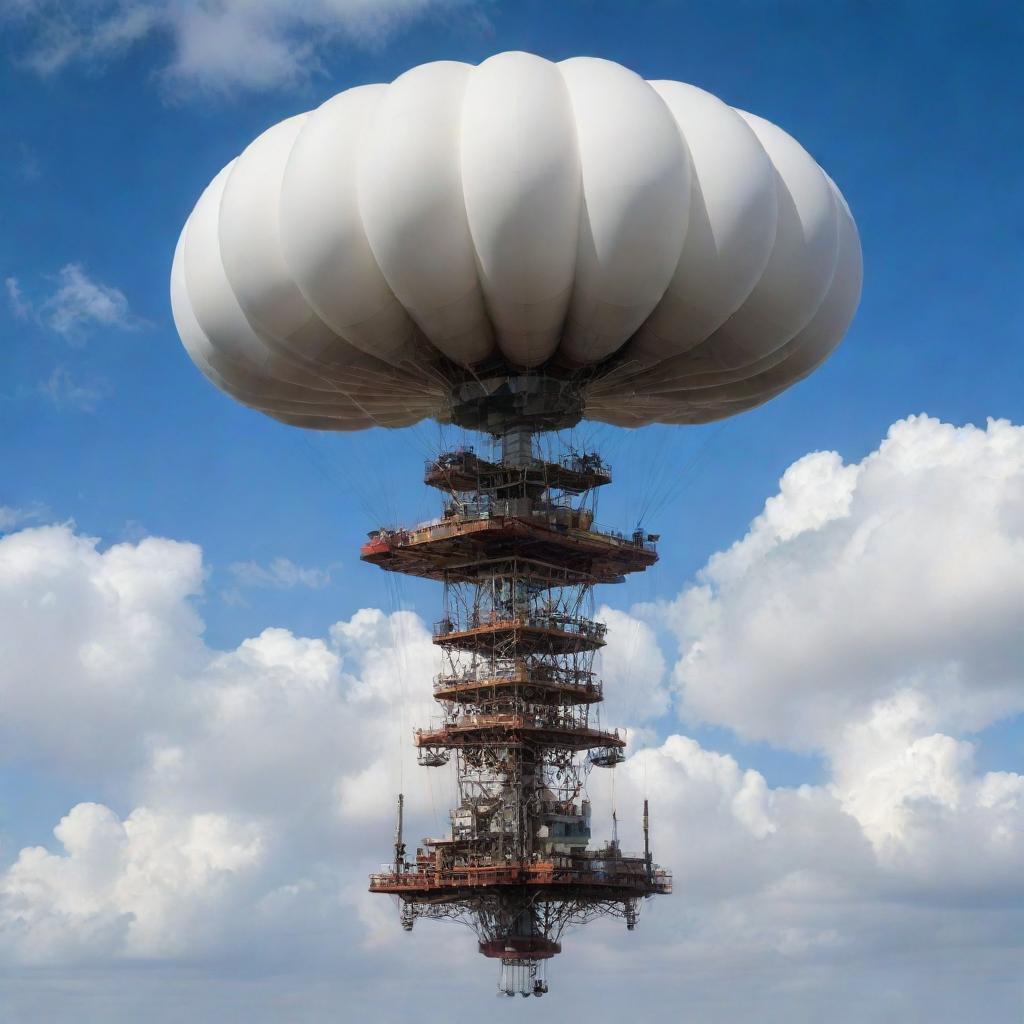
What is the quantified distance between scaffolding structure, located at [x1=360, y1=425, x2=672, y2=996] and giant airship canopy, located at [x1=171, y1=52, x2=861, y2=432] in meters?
3.16

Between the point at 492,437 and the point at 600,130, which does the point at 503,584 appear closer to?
the point at 492,437

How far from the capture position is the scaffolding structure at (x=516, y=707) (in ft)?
159

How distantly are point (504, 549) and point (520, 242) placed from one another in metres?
11.8

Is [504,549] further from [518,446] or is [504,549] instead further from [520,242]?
[520,242]

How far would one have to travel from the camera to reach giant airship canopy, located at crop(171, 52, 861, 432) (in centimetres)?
4194

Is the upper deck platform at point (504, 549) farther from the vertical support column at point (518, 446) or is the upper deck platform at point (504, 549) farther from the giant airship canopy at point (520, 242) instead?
the giant airship canopy at point (520, 242)

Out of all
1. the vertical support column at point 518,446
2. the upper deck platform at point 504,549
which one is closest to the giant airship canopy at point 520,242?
the vertical support column at point 518,446

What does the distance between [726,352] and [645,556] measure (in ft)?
24.9

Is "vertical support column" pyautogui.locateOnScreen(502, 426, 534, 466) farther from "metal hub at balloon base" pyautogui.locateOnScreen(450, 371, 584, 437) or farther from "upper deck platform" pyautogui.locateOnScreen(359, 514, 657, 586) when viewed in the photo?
"upper deck platform" pyautogui.locateOnScreen(359, 514, 657, 586)

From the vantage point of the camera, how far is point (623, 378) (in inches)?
1965

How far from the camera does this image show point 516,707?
49.0 meters

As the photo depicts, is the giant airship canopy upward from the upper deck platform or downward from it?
upward

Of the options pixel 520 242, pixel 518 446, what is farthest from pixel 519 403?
pixel 520 242

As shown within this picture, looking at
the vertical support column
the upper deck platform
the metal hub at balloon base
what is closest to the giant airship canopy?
the metal hub at balloon base
